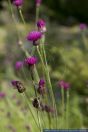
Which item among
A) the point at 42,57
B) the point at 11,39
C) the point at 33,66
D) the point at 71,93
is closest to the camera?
the point at 33,66

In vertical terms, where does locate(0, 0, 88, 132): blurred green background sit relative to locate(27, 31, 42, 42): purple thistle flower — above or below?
below

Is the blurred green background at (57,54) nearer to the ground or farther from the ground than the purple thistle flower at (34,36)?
nearer to the ground

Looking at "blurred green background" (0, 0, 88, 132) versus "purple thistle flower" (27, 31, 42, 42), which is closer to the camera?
"purple thistle flower" (27, 31, 42, 42)

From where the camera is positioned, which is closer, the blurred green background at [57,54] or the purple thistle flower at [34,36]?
the purple thistle flower at [34,36]

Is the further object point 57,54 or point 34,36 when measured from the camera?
point 57,54

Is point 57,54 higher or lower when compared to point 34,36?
lower

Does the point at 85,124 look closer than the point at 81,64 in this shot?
Yes

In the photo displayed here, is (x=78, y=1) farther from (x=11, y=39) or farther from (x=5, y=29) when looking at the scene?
(x=11, y=39)

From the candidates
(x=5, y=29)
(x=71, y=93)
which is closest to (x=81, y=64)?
(x=71, y=93)
